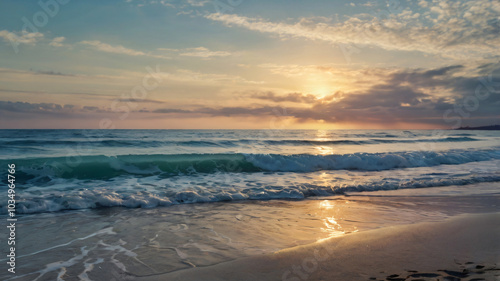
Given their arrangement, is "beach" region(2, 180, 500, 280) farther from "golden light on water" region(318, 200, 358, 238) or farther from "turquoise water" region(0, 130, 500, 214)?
"turquoise water" region(0, 130, 500, 214)

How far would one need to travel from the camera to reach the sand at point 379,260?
3.39 m

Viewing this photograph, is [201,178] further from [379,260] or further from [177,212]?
[379,260]

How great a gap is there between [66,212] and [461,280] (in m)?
7.77

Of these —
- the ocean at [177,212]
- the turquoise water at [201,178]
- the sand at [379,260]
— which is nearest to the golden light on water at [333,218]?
the ocean at [177,212]

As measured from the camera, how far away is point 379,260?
385 centimetres

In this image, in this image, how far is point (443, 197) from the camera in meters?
8.77

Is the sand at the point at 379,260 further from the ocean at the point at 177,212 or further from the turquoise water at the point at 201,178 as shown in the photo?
the turquoise water at the point at 201,178

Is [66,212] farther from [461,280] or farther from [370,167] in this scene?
[370,167]

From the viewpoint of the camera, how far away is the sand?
3.39 meters

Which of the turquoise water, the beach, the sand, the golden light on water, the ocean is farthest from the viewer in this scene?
the turquoise water

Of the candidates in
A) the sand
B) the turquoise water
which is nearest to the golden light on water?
the sand

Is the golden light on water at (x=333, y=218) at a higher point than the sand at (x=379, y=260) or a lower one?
lower

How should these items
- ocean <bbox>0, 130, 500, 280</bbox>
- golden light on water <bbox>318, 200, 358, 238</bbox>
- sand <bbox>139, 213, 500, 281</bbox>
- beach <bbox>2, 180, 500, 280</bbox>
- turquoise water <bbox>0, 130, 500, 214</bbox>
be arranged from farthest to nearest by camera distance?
turquoise water <bbox>0, 130, 500, 214</bbox>
golden light on water <bbox>318, 200, 358, 238</bbox>
ocean <bbox>0, 130, 500, 280</bbox>
beach <bbox>2, 180, 500, 280</bbox>
sand <bbox>139, 213, 500, 281</bbox>

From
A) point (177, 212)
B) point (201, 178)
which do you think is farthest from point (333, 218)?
point (201, 178)
